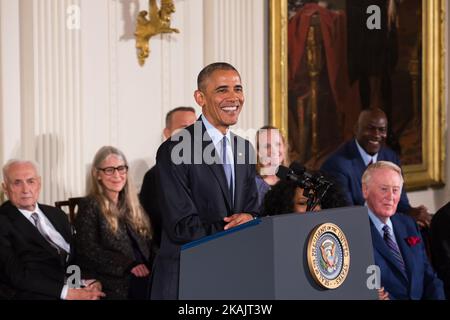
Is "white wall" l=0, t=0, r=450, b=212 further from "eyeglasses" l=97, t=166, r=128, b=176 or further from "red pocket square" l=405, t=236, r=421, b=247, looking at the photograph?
"red pocket square" l=405, t=236, r=421, b=247

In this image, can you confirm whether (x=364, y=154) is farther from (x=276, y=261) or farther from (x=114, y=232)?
(x=276, y=261)

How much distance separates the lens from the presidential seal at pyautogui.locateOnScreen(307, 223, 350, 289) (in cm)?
362

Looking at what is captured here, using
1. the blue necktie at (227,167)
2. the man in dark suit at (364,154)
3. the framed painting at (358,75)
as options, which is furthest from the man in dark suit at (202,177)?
the framed painting at (358,75)

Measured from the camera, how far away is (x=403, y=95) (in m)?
11.4

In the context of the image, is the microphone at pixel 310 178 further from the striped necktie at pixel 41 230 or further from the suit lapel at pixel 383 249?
the striped necktie at pixel 41 230

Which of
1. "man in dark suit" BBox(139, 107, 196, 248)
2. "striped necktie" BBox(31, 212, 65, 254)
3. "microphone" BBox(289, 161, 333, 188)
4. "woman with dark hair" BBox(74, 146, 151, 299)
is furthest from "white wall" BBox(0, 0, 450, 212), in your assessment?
"microphone" BBox(289, 161, 333, 188)

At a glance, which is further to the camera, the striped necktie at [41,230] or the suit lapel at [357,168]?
the suit lapel at [357,168]

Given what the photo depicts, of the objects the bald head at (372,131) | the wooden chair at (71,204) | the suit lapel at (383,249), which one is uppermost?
the bald head at (372,131)

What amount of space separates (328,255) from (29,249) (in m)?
2.91

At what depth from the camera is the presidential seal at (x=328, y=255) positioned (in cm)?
362

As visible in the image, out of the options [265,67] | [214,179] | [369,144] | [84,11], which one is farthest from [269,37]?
[214,179]

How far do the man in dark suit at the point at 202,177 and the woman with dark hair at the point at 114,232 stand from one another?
209 centimetres

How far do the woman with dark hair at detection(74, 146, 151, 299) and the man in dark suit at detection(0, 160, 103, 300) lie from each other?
14 cm

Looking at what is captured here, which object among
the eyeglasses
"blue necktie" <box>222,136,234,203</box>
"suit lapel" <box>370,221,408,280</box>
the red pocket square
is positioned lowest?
"suit lapel" <box>370,221,408,280</box>
